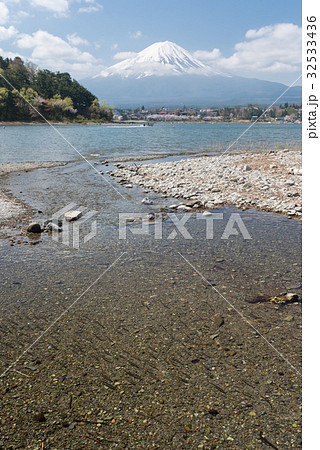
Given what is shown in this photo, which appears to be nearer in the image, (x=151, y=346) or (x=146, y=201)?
(x=151, y=346)

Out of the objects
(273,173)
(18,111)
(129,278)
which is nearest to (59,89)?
(18,111)

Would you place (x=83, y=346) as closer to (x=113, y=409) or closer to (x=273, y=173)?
(x=113, y=409)

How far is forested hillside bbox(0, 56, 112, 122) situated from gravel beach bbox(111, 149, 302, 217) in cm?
11045

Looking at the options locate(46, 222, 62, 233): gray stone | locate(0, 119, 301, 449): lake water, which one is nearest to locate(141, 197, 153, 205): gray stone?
locate(0, 119, 301, 449): lake water

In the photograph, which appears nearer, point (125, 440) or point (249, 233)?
point (125, 440)

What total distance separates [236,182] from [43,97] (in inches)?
5262

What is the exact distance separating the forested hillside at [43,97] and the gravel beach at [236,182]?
362 feet

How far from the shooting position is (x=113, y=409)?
371 centimetres

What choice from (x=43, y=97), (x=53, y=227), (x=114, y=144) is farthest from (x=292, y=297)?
(x=43, y=97)

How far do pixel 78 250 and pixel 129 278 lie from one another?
88.7 inches

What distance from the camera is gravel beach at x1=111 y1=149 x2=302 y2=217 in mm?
13445

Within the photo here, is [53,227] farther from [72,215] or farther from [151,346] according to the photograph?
[151,346]

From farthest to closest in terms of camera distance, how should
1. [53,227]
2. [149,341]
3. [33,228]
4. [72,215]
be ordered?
[72,215], [53,227], [33,228], [149,341]

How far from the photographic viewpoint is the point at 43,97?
13050cm
